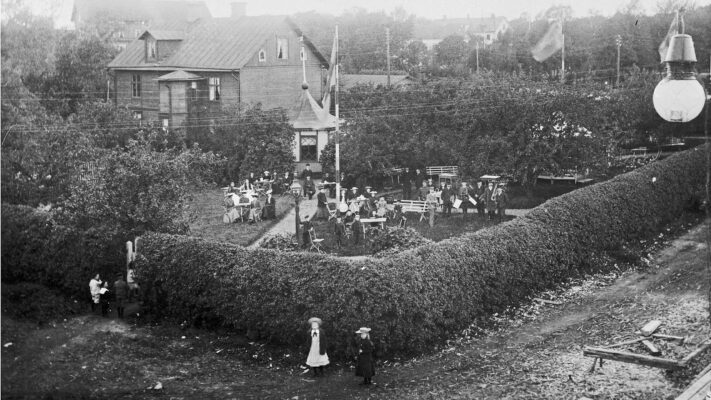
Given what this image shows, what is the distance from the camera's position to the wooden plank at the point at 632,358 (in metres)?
10.7

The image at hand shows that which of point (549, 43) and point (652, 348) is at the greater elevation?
point (549, 43)

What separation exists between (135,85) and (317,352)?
16.1 m

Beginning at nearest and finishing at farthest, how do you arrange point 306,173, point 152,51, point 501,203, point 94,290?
point 94,290 → point 306,173 → point 501,203 → point 152,51

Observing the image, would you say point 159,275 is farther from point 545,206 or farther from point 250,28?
point 545,206

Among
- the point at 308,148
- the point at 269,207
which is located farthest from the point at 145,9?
the point at 269,207

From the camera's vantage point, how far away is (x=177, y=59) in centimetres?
2025

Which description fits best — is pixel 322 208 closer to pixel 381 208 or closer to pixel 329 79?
pixel 381 208

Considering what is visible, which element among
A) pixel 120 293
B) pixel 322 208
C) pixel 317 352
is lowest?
pixel 317 352

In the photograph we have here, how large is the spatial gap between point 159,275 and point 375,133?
7959 mm

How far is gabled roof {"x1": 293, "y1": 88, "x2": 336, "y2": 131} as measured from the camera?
742 inches

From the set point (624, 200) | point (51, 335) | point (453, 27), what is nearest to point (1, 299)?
point (51, 335)

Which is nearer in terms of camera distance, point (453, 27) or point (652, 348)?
point (652, 348)

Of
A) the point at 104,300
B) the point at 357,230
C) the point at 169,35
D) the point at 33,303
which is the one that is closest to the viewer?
the point at 33,303

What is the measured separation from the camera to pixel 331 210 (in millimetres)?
19250
